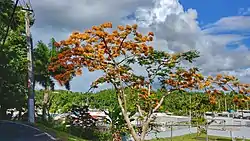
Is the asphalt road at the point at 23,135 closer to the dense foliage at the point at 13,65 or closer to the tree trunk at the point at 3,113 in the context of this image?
the dense foliage at the point at 13,65

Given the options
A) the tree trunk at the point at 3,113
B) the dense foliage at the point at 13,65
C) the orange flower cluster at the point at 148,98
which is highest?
the dense foliage at the point at 13,65

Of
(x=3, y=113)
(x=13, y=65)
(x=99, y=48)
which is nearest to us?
(x=99, y=48)

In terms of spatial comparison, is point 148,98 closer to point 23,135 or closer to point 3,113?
point 23,135

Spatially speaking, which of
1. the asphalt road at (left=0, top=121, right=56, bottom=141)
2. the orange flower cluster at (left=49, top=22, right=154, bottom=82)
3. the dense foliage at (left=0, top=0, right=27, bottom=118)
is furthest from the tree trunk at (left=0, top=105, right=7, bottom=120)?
the orange flower cluster at (left=49, top=22, right=154, bottom=82)

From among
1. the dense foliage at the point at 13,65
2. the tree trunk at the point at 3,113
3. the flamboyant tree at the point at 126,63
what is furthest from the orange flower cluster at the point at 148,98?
the tree trunk at the point at 3,113

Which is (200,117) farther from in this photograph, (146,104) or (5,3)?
(5,3)

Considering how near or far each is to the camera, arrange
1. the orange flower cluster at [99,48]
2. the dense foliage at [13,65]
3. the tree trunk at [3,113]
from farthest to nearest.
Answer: the tree trunk at [3,113]
the dense foliage at [13,65]
the orange flower cluster at [99,48]

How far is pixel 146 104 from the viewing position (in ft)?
47.4

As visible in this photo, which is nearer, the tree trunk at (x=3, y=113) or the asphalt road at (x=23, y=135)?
the asphalt road at (x=23, y=135)

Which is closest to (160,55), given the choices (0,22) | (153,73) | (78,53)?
(153,73)

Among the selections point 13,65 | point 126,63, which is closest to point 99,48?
point 126,63

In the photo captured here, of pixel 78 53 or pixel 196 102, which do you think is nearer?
pixel 78 53

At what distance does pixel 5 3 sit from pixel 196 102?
13.1m

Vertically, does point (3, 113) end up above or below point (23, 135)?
above
